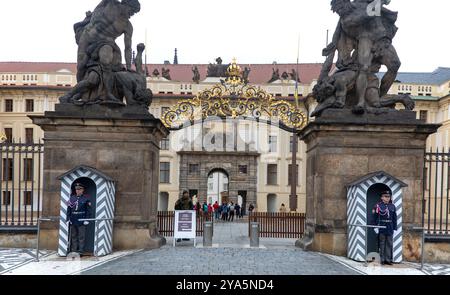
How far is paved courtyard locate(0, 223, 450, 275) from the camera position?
10.1 meters

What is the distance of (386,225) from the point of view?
11.5m

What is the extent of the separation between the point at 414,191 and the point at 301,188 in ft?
130

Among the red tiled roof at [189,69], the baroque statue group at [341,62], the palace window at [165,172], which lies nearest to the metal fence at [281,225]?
the baroque statue group at [341,62]

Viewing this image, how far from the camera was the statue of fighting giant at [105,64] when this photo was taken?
13.1 meters

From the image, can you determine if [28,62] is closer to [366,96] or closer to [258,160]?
[258,160]


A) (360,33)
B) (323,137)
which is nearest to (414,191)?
(323,137)

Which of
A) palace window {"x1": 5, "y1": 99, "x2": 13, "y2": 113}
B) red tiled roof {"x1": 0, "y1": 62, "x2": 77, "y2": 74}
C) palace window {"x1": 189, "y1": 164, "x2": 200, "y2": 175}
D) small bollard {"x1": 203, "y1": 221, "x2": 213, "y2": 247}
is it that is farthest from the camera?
red tiled roof {"x1": 0, "y1": 62, "x2": 77, "y2": 74}

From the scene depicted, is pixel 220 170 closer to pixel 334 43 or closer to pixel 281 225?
pixel 281 225

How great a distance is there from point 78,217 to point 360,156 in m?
6.15

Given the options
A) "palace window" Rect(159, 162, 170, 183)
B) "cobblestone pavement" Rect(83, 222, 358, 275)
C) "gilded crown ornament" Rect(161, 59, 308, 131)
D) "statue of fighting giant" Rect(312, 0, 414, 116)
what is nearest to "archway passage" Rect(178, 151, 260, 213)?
"palace window" Rect(159, 162, 170, 183)

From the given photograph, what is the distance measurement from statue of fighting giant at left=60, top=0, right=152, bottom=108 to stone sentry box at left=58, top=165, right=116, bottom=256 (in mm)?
1813

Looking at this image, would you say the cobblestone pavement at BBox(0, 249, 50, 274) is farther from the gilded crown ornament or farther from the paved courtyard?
the gilded crown ornament

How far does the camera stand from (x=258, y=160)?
179 ft

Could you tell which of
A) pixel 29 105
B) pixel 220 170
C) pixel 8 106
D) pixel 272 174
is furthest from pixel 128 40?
pixel 272 174
